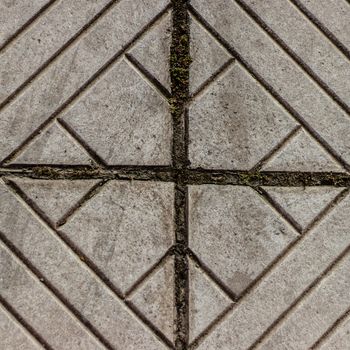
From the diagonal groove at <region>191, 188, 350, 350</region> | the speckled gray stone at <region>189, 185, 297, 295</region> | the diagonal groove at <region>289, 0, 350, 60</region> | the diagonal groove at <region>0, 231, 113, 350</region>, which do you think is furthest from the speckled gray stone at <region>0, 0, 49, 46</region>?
the diagonal groove at <region>191, 188, 350, 350</region>

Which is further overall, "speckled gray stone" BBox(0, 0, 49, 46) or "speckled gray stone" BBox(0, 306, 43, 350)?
"speckled gray stone" BBox(0, 0, 49, 46)

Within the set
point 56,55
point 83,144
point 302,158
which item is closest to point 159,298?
point 83,144

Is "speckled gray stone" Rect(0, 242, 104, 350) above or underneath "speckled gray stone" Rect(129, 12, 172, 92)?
underneath

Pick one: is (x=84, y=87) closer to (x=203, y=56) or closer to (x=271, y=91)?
(x=203, y=56)

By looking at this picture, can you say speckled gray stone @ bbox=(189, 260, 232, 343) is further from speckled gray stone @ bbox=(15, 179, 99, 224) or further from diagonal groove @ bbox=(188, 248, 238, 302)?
speckled gray stone @ bbox=(15, 179, 99, 224)

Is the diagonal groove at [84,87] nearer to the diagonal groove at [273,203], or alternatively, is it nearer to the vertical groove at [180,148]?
the vertical groove at [180,148]

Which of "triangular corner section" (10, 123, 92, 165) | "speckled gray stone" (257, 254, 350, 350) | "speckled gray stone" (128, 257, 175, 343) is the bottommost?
"speckled gray stone" (257, 254, 350, 350)
